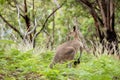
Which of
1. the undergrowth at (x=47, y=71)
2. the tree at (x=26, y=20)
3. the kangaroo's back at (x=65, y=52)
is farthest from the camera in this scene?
the tree at (x=26, y=20)

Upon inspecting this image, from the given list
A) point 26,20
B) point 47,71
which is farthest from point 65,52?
point 26,20

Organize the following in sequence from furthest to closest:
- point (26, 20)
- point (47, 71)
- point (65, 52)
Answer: point (26, 20) < point (65, 52) < point (47, 71)

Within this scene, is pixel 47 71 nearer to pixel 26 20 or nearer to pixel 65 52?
pixel 65 52

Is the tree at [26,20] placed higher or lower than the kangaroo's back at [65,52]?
higher

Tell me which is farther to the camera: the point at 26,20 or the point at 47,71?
the point at 26,20

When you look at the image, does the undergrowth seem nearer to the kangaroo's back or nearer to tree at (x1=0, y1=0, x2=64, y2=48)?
the kangaroo's back

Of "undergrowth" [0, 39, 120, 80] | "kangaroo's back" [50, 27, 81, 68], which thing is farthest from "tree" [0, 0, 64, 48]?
"undergrowth" [0, 39, 120, 80]

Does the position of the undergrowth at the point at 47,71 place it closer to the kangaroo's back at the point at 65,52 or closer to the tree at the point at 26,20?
the kangaroo's back at the point at 65,52

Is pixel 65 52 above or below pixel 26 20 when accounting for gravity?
below

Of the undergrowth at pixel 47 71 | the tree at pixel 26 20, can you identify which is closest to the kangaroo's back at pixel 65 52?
the undergrowth at pixel 47 71

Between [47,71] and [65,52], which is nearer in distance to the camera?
[47,71]

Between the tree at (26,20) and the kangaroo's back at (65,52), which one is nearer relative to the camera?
the kangaroo's back at (65,52)

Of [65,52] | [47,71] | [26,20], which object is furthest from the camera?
[26,20]

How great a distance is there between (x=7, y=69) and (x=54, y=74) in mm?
817
